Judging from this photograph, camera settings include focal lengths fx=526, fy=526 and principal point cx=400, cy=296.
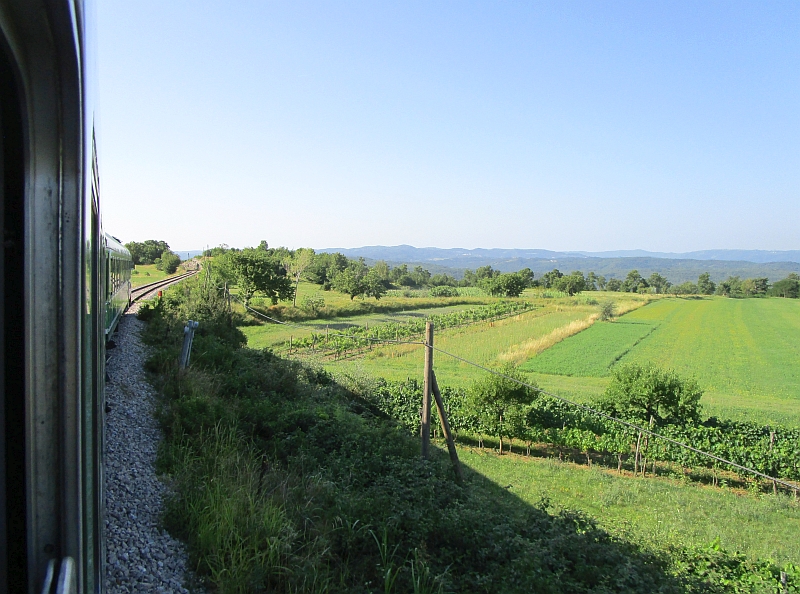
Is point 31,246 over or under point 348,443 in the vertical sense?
over

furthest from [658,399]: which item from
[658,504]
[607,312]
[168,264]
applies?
[168,264]

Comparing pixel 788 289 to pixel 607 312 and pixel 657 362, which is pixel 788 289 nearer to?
pixel 607 312

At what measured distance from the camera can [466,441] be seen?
53.3 ft

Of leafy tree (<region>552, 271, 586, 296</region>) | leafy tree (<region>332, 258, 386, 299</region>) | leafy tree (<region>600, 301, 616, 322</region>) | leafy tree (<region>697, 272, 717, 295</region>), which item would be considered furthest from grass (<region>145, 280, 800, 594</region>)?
leafy tree (<region>697, 272, 717, 295</region>)

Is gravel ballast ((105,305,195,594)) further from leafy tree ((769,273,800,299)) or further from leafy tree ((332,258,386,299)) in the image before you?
leafy tree ((769,273,800,299))

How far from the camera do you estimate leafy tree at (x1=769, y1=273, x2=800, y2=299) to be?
335 feet

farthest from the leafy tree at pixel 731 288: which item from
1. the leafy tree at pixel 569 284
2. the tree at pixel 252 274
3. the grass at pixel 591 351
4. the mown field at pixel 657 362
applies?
the tree at pixel 252 274

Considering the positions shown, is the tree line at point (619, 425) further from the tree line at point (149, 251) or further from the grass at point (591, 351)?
the tree line at point (149, 251)

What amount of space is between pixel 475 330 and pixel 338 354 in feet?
52.7

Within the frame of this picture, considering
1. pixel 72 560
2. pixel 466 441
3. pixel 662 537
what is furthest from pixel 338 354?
pixel 72 560

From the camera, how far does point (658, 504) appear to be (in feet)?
38.0

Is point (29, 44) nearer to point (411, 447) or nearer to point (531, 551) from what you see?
point (531, 551)

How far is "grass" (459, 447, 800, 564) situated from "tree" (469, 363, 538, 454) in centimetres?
112

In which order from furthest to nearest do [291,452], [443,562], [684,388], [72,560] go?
[684,388], [291,452], [443,562], [72,560]
